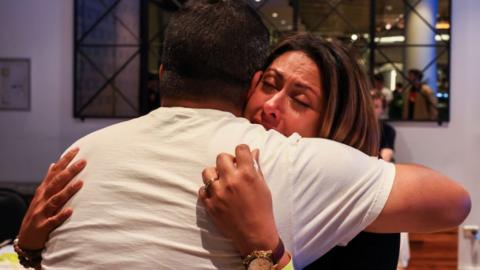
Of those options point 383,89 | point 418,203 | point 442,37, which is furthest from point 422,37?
point 418,203

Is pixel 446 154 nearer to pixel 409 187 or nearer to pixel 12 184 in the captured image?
pixel 12 184

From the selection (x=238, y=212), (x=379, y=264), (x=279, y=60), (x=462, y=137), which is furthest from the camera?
(x=462, y=137)

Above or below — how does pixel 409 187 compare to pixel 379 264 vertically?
above

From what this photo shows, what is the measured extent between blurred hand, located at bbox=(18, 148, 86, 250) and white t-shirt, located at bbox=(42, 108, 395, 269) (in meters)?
0.02

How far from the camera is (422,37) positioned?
4.91 metres

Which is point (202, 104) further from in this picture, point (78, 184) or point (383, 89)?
point (383, 89)

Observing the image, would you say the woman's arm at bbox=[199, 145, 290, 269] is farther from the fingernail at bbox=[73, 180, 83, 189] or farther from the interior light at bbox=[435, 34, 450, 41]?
the interior light at bbox=[435, 34, 450, 41]

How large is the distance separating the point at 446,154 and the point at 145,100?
247cm

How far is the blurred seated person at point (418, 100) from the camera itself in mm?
4887

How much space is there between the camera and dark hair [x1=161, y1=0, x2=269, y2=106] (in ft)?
3.02

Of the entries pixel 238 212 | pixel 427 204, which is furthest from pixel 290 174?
pixel 427 204

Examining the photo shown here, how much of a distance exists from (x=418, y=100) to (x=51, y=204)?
14.2 feet

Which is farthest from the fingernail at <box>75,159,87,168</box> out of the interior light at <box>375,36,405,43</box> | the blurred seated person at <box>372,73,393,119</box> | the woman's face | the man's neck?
the interior light at <box>375,36,405,43</box>

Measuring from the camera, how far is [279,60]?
128 centimetres
